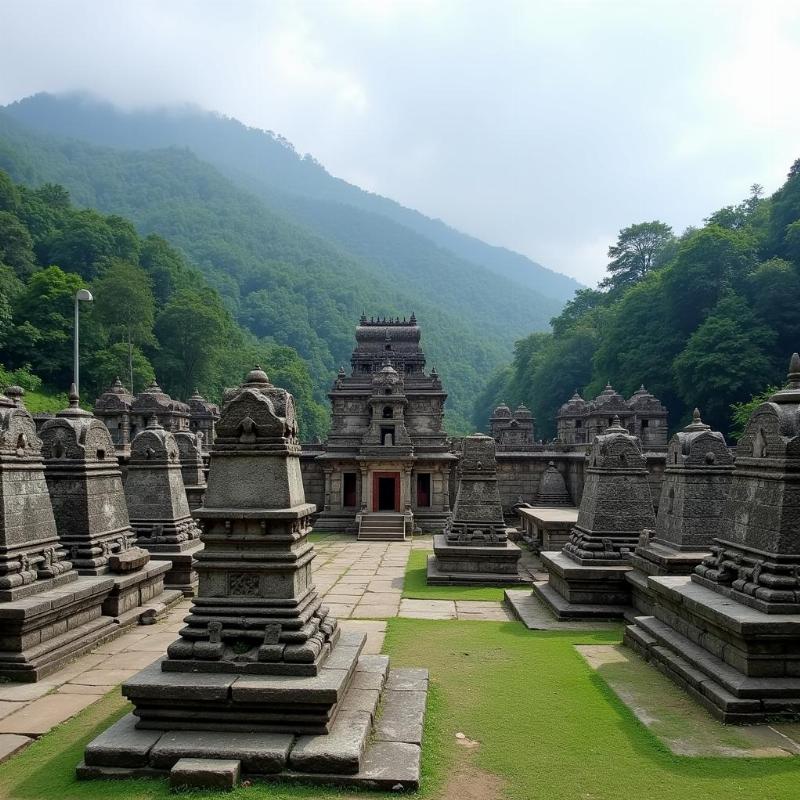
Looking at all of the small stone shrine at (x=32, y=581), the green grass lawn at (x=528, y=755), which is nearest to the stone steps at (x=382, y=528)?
the small stone shrine at (x=32, y=581)

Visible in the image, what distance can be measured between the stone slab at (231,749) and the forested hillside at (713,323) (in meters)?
35.5

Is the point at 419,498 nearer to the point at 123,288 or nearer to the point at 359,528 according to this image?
the point at 359,528

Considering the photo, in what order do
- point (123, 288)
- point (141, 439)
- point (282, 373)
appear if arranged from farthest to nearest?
point (282, 373)
point (123, 288)
point (141, 439)

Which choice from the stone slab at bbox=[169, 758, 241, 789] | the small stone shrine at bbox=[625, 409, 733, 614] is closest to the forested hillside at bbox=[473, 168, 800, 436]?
the small stone shrine at bbox=[625, 409, 733, 614]

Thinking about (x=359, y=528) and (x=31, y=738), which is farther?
(x=359, y=528)

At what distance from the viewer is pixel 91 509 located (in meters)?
8.55

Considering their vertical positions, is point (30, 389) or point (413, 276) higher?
point (413, 276)

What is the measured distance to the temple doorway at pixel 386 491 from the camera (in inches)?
935

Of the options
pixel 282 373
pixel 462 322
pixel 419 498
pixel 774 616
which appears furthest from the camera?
pixel 462 322

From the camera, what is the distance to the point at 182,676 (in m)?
4.82

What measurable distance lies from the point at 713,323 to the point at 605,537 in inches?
1229

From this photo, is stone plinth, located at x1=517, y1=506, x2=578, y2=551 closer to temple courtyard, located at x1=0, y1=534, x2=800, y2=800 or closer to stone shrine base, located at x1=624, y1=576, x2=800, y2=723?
temple courtyard, located at x1=0, y1=534, x2=800, y2=800

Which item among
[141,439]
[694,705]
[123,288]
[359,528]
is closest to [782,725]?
[694,705]

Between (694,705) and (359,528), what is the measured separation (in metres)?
16.7
